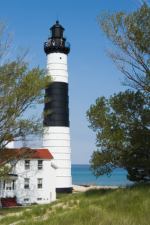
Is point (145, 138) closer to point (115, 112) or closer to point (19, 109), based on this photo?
point (115, 112)

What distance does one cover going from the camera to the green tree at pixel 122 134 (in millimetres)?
25266

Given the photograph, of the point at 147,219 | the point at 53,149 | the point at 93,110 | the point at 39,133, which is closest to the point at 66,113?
the point at 53,149

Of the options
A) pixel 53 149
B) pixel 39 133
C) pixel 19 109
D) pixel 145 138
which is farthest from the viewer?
pixel 53 149

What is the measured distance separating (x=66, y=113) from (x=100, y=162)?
76.3 feet

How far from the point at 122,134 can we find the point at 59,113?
75.7 feet

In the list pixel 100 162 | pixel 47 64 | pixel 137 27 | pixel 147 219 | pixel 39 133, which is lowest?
pixel 147 219

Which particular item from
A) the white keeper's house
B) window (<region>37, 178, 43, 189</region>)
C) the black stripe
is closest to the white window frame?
the white keeper's house

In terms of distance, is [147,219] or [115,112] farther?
[115,112]

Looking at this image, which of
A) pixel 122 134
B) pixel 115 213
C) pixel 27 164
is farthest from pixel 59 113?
pixel 115 213

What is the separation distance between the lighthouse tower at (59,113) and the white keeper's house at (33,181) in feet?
3.45

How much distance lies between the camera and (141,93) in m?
26.1

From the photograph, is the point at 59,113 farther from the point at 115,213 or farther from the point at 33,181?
the point at 115,213

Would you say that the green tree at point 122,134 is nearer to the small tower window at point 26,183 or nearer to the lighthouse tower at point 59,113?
the lighthouse tower at point 59,113

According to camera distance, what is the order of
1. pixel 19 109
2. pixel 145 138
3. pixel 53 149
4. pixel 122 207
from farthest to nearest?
pixel 53 149
pixel 19 109
pixel 145 138
pixel 122 207
